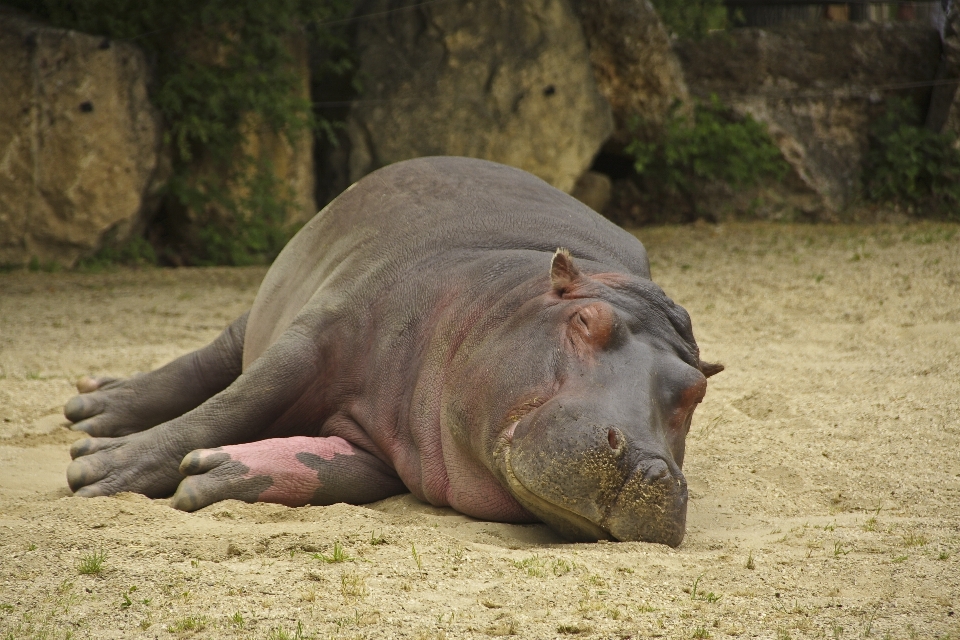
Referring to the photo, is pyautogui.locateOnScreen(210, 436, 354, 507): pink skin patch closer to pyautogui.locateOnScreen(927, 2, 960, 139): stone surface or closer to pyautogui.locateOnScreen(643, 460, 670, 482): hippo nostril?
pyautogui.locateOnScreen(643, 460, 670, 482): hippo nostril

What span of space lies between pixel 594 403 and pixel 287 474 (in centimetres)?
118

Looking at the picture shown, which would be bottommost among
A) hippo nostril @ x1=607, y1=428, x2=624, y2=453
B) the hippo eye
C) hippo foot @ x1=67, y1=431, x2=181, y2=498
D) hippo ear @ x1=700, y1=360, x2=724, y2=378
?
hippo foot @ x1=67, y1=431, x2=181, y2=498

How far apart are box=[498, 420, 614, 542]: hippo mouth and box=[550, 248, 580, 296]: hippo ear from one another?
1.63 feet

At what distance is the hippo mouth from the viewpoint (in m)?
2.85

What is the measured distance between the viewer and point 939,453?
3.87 metres

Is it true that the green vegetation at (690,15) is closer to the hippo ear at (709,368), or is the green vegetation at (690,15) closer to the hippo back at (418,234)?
the hippo back at (418,234)

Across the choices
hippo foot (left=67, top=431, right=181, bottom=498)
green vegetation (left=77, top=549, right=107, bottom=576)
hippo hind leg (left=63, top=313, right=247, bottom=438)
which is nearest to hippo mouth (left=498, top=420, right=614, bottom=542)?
green vegetation (left=77, top=549, right=107, bottom=576)

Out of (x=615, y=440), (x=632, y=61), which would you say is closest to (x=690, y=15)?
(x=632, y=61)

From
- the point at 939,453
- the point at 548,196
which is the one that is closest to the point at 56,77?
the point at 548,196

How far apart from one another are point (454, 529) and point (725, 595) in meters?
0.89

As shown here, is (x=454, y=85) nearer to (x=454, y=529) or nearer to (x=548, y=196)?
(x=548, y=196)

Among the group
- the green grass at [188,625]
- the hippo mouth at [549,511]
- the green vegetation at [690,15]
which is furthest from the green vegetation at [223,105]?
the green grass at [188,625]

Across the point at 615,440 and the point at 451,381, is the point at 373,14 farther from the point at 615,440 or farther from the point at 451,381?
the point at 615,440

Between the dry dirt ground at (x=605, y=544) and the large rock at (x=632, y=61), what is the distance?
14.7 ft
